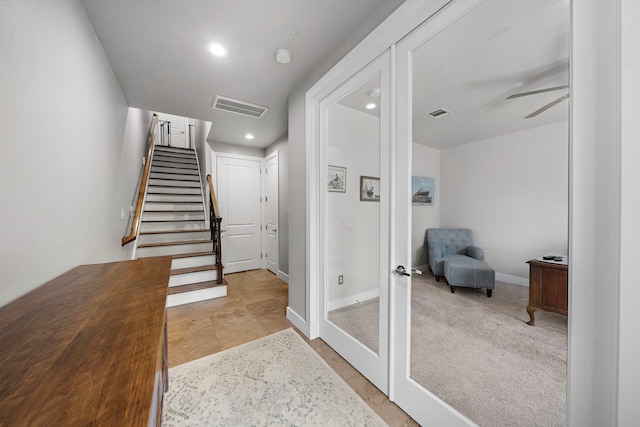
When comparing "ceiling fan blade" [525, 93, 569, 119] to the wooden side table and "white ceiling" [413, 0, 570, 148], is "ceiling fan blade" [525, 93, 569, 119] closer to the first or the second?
"white ceiling" [413, 0, 570, 148]

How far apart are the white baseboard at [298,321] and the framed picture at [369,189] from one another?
4.45ft

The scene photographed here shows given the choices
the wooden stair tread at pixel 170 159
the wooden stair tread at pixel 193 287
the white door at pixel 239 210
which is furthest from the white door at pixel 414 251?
the wooden stair tread at pixel 170 159

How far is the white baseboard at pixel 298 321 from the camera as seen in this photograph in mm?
2191

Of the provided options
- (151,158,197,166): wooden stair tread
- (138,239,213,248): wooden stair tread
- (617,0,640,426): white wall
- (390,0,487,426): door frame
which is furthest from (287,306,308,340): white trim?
(151,158,197,166): wooden stair tread

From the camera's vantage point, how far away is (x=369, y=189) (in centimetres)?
169

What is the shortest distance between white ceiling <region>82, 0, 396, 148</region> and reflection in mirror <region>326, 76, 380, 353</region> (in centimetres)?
48

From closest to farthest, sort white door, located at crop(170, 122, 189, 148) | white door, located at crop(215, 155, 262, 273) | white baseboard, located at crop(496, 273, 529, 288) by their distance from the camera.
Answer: white baseboard, located at crop(496, 273, 529, 288)
white door, located at crop(215, 155, 262, 273)
white door, located at crop(170, 122, 189, 148)

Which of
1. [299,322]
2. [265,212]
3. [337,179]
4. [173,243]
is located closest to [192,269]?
[173,243]

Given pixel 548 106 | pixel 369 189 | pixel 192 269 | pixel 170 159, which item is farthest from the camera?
pixel 170 159

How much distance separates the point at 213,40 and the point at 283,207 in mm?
2549

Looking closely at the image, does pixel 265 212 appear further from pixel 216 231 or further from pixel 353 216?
pixel 353 216

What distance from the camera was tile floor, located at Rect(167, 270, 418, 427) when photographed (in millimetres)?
1506

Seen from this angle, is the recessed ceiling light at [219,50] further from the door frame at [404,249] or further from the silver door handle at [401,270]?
the silver door handle at [401,270]

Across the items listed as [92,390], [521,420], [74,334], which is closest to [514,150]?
[521,420]
